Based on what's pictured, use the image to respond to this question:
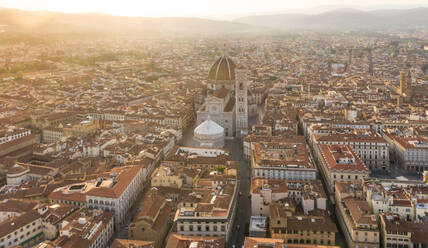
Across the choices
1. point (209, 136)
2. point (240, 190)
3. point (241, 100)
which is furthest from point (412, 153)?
point (209, 136)

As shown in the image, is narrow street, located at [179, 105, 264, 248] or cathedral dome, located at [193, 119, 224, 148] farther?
cathedral dome, located at [193, 119, 224, 148]

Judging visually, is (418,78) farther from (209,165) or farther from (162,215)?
(162,215)

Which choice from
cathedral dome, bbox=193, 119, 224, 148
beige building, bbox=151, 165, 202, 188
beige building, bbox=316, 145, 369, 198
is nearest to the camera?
beige building, bbox=151, 165, 202, 188

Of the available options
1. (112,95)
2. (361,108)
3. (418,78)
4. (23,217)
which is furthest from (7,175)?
(418,78)

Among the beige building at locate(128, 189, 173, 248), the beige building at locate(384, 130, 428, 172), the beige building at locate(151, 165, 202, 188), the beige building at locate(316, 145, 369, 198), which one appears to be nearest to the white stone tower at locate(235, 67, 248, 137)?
the beige building at locate(316, 145, 369, 198)

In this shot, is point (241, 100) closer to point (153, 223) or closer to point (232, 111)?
point (232, 111)

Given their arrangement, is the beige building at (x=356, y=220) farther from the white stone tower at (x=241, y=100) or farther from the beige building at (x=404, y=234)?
the white stone tower at (x=241, y=100)

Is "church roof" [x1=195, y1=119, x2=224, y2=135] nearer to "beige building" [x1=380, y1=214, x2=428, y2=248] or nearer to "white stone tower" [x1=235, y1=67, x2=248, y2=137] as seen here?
"white stone tower" [x1=235, y1=67, x2=248, y2=137]

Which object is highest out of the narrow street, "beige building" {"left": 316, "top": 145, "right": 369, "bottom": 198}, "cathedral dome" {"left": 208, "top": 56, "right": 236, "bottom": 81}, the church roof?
"cathedral dome" {"left": 208, "top": 56, "right": 236, "bottom": 81}
